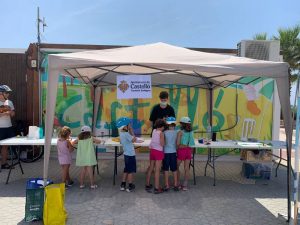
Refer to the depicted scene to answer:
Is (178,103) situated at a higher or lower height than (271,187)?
higher

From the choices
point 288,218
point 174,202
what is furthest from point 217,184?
point 288,218

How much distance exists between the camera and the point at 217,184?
6152 millimetres

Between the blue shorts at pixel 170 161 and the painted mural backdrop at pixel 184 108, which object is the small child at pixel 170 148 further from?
the painted mural backdrop at pixel 184 108

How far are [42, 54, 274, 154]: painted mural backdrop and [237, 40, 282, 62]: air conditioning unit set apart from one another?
0.65 meters

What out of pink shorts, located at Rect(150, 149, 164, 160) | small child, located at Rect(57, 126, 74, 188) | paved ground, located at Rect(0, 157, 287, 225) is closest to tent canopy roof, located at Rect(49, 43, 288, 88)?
small child, located at Rect(57, 126, 74, 188)

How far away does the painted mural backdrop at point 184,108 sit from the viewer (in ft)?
27.5

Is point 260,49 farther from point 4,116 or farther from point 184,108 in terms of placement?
point 4,116

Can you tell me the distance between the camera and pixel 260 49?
8258mm

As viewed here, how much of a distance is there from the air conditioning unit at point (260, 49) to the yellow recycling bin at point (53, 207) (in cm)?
601

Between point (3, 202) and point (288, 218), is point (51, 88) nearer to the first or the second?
point (3, 202)

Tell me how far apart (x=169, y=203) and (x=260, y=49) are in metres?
5.15

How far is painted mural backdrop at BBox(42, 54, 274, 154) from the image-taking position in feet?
27.5

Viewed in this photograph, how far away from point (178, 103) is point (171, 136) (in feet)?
10.2

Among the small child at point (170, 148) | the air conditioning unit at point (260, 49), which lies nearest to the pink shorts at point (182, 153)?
the small child at point (170, 148)
